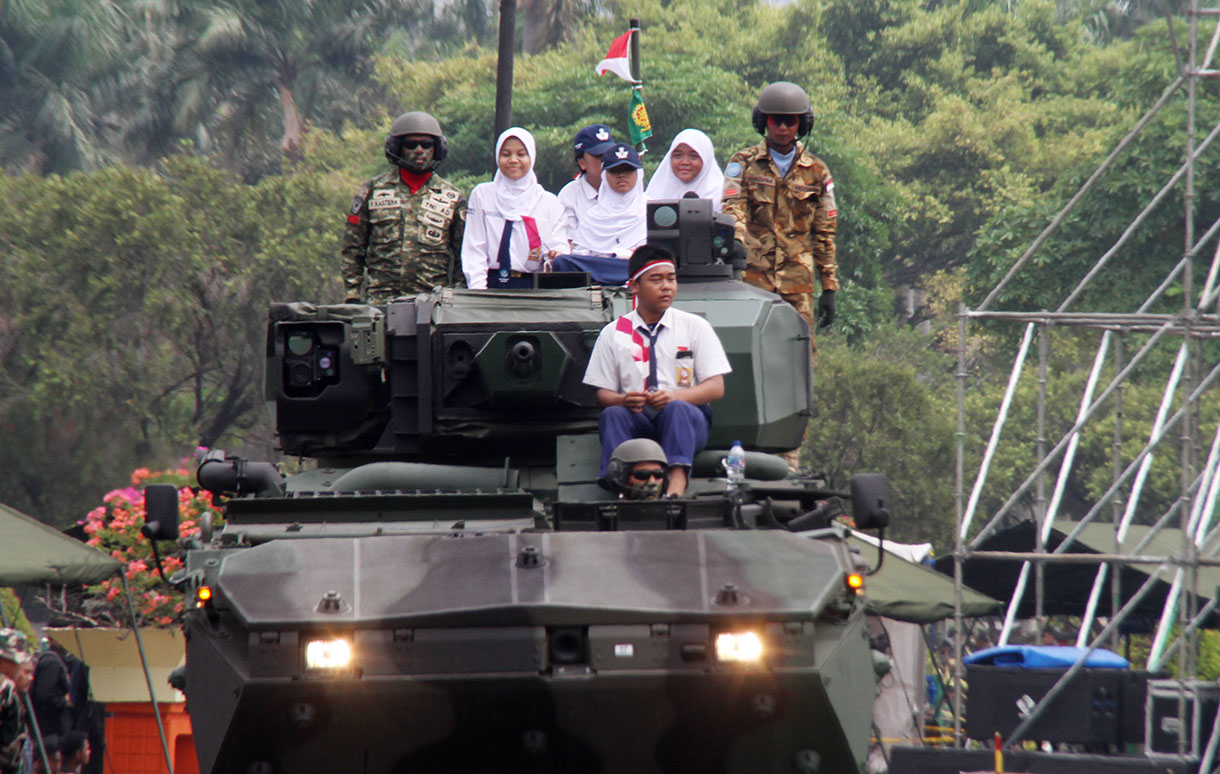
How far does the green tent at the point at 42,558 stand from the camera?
11680 mm

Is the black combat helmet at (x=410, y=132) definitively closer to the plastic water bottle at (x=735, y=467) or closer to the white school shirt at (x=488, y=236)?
the white school shirt at (x=488, y=236)

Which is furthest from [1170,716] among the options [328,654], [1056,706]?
[328,654]

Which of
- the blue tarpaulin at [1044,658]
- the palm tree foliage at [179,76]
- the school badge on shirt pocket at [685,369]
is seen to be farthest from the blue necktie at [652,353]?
the palm tree foliage at [179,76]

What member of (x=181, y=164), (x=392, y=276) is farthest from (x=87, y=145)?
(x=392, y=276)

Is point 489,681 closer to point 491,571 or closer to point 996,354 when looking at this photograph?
point 491,571

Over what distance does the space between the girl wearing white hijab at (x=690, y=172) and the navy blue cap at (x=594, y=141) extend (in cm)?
41

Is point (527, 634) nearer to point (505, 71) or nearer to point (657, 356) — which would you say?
point (657, 356)

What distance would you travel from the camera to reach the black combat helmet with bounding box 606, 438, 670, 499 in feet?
25.7

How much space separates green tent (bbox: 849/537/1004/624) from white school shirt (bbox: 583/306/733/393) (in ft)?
16.1

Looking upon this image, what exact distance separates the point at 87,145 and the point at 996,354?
20.4 meters

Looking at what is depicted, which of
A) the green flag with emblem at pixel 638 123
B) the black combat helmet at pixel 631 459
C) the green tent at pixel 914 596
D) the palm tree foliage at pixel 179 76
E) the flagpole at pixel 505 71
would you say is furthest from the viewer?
the palm tree foliage at pixel 179 76

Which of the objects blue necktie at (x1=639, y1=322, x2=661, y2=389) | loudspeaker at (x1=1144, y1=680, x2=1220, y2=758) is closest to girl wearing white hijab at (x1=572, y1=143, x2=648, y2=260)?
blue necktie at (x1=639, y1=322, x2=661, y2=389)

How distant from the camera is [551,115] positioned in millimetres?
34406

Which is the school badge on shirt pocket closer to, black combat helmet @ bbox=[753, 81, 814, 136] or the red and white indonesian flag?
black combat helmet @ bbox=[753, 81, 814, 136]
